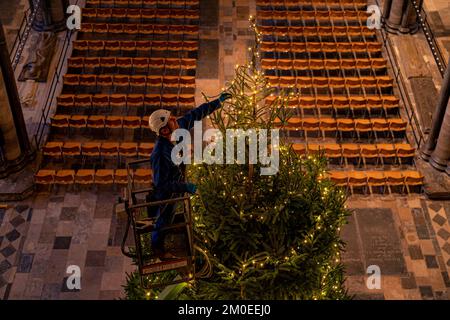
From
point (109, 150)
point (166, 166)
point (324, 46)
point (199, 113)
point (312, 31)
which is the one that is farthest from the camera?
point (312, 31)

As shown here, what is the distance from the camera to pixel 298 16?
23.0 metres

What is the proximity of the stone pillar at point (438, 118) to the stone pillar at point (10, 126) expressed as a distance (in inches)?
459

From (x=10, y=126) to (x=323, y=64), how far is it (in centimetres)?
Answer: 1023

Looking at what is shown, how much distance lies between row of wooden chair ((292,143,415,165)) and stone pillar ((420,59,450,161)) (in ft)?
1.50

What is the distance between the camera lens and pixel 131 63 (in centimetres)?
2091

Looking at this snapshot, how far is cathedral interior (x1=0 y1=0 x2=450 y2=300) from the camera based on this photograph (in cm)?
1608

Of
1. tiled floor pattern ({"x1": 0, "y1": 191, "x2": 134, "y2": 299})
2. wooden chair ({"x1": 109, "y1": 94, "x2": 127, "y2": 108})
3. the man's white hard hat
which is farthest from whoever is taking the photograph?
wooden chair ({"x1": 109, "y1": 94, "x2": 127, "y2": 108})

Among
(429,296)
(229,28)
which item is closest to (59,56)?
(229,28)

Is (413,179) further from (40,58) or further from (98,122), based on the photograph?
(40,58)

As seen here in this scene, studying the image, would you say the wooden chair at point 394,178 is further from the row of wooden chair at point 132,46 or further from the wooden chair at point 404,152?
the row of wooden chair at point 132,46

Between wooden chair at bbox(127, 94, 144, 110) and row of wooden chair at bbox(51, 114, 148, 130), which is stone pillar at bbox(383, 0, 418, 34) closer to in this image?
wooden chair at bbox(127, 94, 144, 110)

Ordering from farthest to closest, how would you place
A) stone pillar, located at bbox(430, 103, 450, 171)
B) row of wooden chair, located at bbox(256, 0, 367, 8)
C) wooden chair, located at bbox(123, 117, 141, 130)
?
row of wooden chair, located at bbox(256, 0, 367, 8)
wooden chair, located at bbox(123, 117, 141, 130)
stone pillar, located at bbox(430, 103, 450, 171)

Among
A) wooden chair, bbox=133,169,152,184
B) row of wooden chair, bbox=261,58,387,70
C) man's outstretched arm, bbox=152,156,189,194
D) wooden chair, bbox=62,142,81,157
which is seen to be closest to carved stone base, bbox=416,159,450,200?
row of wooden chair, bbox=261,58,387,70

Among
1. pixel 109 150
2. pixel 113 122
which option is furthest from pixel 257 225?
pixel 113 122
